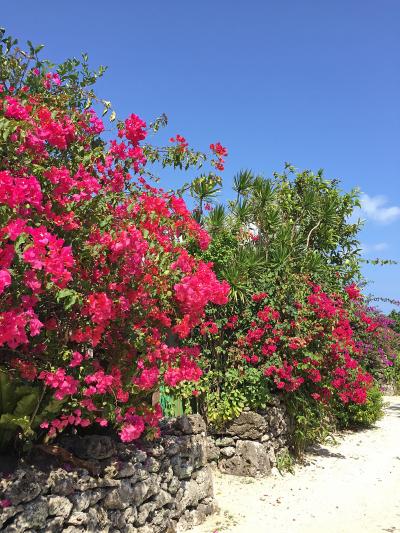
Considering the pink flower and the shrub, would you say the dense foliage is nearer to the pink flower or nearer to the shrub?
the pink flower

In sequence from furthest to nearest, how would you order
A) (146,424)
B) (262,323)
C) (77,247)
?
1. (262,323)
2. (146,424)
3. (77,247)

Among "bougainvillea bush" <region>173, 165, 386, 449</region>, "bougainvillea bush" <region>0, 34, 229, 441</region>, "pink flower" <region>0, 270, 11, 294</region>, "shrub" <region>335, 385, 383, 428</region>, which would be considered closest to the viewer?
"pink flower" <region>0, 270, 11, 294</region>

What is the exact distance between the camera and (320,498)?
6.38 meters

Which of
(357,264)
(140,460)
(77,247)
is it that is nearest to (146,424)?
(140,460)

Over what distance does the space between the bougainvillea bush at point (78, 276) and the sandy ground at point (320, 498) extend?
6.57ft

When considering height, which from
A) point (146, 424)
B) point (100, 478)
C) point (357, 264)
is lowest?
point (100, 478)

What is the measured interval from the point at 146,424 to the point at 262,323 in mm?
3368

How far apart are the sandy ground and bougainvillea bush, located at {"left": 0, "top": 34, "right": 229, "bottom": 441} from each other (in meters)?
2.00

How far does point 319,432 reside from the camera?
29.0ft

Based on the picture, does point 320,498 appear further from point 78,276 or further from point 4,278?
point 4,278

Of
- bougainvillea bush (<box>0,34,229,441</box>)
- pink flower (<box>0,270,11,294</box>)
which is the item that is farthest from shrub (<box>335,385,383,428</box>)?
pink flower (<box>0,270,11,294</box>)

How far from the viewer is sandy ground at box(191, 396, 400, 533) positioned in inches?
213

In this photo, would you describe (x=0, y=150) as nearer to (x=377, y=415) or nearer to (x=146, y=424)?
(x=146, y=424)

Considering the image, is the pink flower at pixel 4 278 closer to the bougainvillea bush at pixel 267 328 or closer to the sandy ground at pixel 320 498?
the sandy ground at pixel 320 498
